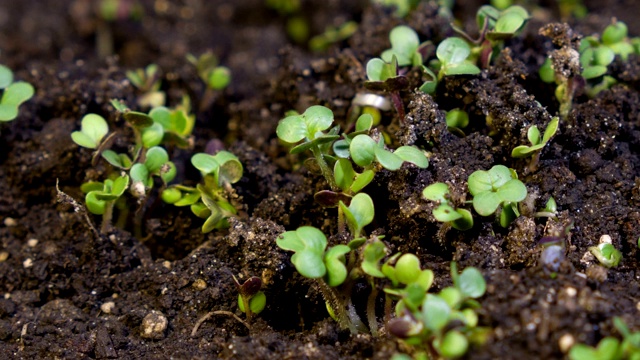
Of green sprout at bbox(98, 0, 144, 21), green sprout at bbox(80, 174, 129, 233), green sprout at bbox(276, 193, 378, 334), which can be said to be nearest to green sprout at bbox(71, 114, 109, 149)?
green sprout at bbox(80, 174, 129, 233)

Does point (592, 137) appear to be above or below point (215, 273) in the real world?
above

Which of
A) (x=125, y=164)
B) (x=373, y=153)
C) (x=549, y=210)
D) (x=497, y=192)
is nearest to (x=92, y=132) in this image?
(x=125, y=164)

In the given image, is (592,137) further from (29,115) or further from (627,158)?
(29,115)

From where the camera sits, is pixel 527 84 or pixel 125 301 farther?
pixel 527 84

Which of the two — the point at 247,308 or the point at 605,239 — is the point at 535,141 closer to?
the point at 605,239

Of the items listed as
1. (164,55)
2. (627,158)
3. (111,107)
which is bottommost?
(164,55)

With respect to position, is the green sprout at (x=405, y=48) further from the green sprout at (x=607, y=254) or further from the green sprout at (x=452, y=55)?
the green sprout at (x=607, y=254)

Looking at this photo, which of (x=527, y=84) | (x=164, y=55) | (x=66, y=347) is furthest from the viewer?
(x=164, y=55)

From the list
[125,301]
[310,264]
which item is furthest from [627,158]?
[125,301]
